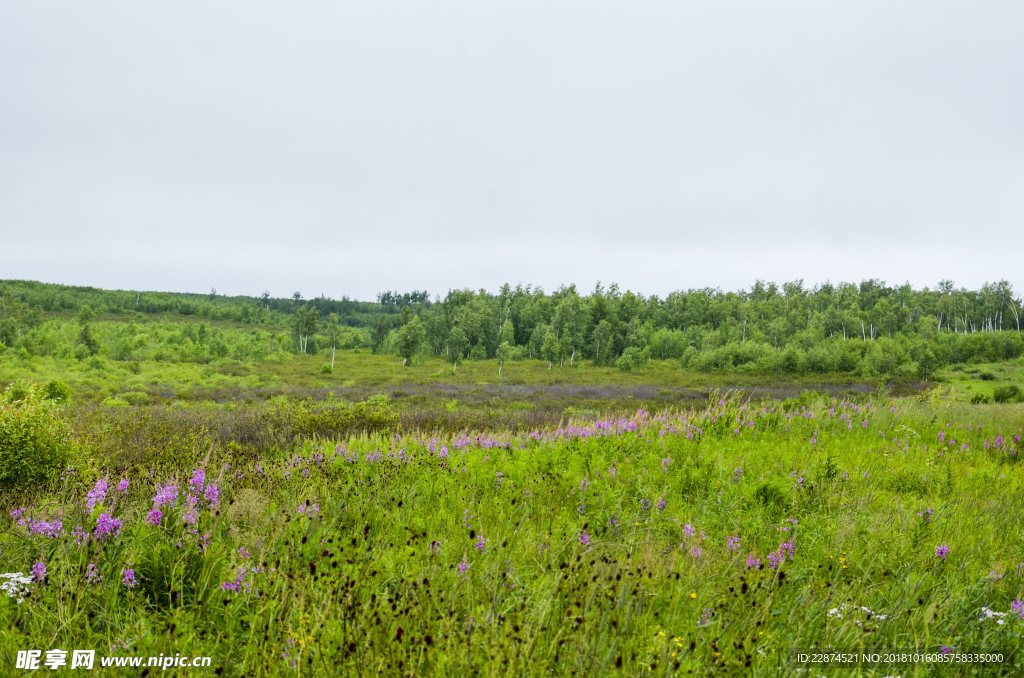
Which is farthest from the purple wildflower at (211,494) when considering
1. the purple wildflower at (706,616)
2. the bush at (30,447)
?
the bush at (30,447)

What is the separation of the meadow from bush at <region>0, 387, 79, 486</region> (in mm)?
195

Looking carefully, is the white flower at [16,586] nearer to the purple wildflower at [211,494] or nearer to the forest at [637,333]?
the purple wildflower at [211,494]

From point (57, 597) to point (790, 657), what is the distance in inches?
128

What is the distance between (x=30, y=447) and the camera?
5793 mm

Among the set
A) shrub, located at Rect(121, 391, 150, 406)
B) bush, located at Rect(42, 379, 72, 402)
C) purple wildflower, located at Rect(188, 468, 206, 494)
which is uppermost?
purple wildflower, located at Rect(188, 468, 206, 494)

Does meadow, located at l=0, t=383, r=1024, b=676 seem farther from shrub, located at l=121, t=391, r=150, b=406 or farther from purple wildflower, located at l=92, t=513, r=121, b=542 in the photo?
shrub, located at l=121, t=391, r=150, b=406

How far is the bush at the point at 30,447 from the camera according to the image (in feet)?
18.5

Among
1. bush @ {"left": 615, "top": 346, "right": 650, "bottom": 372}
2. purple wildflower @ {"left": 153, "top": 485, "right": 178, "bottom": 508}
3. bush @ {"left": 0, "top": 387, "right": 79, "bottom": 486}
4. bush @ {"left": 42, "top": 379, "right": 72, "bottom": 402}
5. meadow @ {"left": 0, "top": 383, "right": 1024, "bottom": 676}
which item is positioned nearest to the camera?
meadow @ {"left": 0, "top": 383, "right": 1024, "bottom": 676}

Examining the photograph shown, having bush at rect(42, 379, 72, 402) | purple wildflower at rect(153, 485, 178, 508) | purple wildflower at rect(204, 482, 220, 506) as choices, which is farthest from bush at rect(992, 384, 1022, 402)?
bush at rect(42, 379, 72, 402)

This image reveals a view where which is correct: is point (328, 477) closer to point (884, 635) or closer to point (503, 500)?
point (503, 500)

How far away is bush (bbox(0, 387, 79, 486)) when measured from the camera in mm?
5648

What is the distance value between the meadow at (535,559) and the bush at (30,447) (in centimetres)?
20

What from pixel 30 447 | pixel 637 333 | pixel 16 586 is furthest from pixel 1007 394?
pixel 637 333

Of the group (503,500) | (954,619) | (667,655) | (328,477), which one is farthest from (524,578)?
(328,477)
